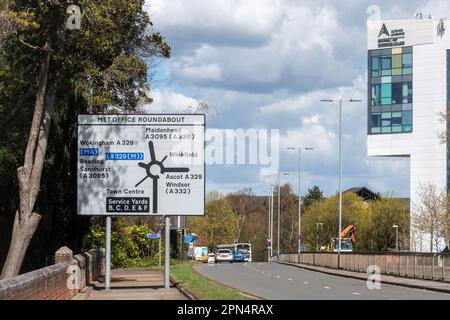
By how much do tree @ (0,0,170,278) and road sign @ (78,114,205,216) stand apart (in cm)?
173

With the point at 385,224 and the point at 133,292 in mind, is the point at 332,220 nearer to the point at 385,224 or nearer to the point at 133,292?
the point at 385,224

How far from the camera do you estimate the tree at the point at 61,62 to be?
80.3ft

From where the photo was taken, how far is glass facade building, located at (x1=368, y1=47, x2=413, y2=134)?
10619 centimetres

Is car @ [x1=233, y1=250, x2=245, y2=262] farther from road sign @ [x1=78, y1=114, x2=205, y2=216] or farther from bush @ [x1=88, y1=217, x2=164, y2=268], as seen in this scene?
road sign @ [x1=78, y1=114, x2=205, y2=216]

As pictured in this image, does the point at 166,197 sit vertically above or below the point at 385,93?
below

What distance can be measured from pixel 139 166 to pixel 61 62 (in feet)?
14.1

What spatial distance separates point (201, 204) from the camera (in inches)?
1024

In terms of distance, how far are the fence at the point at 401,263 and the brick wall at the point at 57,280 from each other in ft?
Result: 52.2

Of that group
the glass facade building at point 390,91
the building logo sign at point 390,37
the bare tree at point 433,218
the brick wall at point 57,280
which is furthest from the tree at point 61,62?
the building logo sign at point 390,37

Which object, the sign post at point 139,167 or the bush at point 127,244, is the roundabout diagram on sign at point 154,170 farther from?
the bush at point 127,244

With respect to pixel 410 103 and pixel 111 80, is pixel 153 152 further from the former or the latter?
pixel 410 103

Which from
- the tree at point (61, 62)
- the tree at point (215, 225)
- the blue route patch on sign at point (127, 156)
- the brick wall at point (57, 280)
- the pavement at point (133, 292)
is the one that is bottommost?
the tree at point (215, 225)
